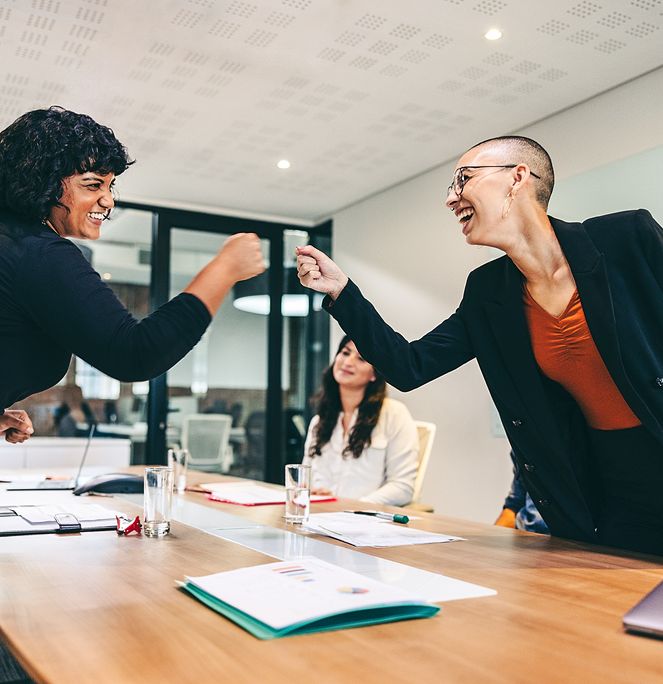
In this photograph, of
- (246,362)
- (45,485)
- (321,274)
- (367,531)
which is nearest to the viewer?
(367,531)

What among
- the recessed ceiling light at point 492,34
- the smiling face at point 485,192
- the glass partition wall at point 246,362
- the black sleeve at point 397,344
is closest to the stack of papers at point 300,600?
the black sleeve at point 397,344

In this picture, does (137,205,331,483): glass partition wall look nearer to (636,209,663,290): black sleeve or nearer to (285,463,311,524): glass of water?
(285,463,311,524): glass of water

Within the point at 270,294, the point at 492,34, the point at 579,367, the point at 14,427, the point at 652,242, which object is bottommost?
the point at 14,427

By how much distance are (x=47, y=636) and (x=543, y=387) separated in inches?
43.6

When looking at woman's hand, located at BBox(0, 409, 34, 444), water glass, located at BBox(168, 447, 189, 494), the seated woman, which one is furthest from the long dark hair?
woman's hand, located at BBox(0, 409, 34, 444)

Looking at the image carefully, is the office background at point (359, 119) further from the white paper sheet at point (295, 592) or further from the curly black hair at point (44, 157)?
the white paper sheet at point (295, 592)

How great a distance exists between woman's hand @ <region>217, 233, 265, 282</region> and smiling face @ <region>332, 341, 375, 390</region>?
1813mm

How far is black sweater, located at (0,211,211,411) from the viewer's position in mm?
1205

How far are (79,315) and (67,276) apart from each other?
74 mm

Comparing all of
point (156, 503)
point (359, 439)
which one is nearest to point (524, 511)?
point (359, 439)

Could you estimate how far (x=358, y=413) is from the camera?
10.3ft

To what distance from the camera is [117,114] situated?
416 centimetres

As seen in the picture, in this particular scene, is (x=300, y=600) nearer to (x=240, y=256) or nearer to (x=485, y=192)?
(x=240, y=256)

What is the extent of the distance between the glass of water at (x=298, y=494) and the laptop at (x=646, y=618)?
885 millimetres
